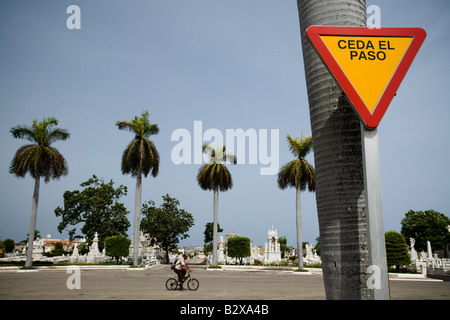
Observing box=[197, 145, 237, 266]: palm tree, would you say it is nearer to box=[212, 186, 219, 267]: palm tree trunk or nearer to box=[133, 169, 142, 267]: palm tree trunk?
box=[212, 186, 219, 267]: palm tree trunk

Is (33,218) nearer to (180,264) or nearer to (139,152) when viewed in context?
(139,152)

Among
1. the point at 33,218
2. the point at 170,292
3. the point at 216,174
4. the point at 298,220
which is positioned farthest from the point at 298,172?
the point at 33,218

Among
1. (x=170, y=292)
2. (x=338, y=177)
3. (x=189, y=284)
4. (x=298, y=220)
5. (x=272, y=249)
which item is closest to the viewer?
(x=338, y=177)

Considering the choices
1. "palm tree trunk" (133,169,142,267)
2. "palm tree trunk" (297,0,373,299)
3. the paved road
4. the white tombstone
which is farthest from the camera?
the white tombstone

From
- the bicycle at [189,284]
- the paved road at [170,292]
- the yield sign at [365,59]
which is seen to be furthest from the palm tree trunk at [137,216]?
the yield sign at [365,59]

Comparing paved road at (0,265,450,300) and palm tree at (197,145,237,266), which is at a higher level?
palm tree at (197,145,237,266)

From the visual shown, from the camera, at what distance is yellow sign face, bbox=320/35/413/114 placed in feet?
7.73

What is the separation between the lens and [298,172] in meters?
32.4

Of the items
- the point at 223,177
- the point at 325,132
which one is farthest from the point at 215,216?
the point at 325,132

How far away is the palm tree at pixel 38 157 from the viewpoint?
2988 centimetres

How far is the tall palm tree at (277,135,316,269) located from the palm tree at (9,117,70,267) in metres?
22.0

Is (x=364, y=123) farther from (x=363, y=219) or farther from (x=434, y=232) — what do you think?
(x=434, y=232)

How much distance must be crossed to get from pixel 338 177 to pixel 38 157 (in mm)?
32977

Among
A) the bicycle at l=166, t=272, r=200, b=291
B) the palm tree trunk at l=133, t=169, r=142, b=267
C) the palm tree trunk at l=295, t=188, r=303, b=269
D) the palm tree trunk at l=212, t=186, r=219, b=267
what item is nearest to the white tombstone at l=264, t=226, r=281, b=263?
A: the palm tree trunk at l=212, t=186, r=219, b=267
